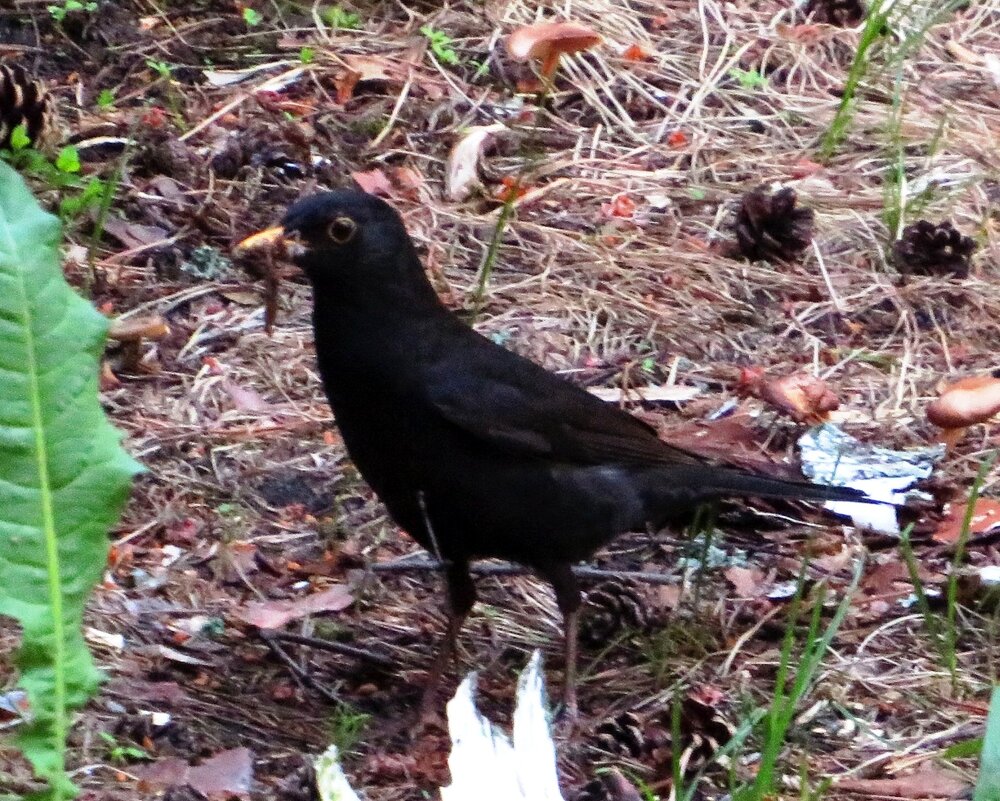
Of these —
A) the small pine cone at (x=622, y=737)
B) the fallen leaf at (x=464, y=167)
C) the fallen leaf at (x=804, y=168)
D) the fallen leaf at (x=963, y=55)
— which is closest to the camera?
the small pine cone at (x=622, y=737)

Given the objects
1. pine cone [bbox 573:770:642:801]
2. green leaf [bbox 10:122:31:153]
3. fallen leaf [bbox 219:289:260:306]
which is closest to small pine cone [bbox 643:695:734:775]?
pine cone [bbox 573:770:642:801]

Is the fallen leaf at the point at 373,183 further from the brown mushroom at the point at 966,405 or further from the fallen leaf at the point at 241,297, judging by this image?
the brown mushroom at the point at 966,405

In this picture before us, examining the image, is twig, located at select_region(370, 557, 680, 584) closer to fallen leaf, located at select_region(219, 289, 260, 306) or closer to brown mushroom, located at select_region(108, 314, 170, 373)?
brown mushroom, located at select_region(108, 314, 170, 373)

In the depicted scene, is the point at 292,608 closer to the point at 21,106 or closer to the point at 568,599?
the point at 568,599

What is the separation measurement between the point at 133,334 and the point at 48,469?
236 centimetres

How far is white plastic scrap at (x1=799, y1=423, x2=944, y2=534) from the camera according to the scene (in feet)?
13.9

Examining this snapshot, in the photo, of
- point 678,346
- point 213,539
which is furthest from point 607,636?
point 678,346

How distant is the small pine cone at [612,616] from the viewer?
155 inches

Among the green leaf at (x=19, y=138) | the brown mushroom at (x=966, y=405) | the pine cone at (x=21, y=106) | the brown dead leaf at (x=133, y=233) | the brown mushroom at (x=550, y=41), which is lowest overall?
the brown dead leaf at (x=133, y=233)

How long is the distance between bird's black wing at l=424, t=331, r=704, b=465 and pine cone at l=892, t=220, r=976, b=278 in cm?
158

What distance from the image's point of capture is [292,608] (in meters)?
3.81

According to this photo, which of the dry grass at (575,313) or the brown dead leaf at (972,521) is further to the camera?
the brown dead leaf at (972,521)

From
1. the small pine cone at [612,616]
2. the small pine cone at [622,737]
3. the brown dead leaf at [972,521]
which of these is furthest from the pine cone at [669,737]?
the brown dead leaf at [972,521]

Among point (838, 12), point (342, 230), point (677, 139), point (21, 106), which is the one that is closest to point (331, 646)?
point (342, 230)
